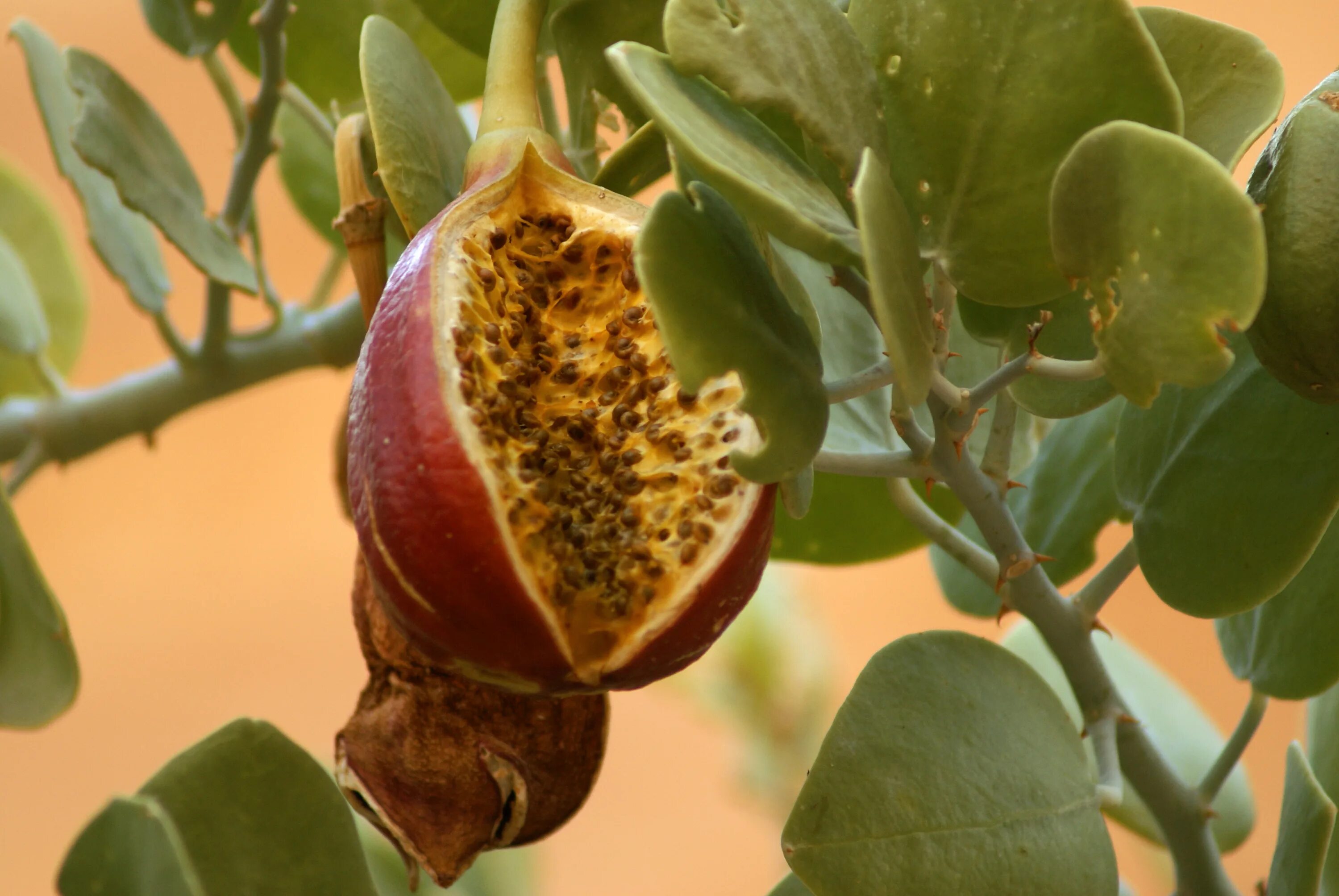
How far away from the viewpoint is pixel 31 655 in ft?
1.06

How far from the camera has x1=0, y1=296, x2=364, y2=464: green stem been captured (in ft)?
1.50

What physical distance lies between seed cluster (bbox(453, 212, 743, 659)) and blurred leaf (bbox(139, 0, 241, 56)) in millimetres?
185

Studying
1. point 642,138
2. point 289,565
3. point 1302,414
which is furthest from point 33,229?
point 289,565

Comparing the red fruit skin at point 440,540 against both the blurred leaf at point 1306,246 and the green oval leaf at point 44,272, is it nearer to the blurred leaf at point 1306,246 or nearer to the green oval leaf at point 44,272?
the blurred leaf at point 1306,246

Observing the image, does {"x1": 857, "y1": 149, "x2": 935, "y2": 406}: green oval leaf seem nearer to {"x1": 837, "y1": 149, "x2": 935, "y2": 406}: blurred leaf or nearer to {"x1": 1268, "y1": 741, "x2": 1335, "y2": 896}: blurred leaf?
{"x1": 837, "y1": 149, "x2": 935, "y2": 406}: blurred leaf

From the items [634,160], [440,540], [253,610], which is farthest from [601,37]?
[253,610]

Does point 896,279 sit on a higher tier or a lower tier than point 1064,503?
higher

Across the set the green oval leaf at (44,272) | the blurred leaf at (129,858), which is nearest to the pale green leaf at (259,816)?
the blurred leaf at (129,858)

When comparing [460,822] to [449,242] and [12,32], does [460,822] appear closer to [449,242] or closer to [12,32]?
[449,242]

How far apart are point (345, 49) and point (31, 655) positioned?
0.19 m

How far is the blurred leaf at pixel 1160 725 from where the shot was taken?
1.29 ft

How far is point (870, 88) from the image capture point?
0.22m

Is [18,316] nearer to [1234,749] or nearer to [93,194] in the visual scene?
[93,194]

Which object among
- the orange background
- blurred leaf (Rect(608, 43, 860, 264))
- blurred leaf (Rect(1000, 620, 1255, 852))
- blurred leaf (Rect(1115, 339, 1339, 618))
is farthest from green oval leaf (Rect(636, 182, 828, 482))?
the orange background
